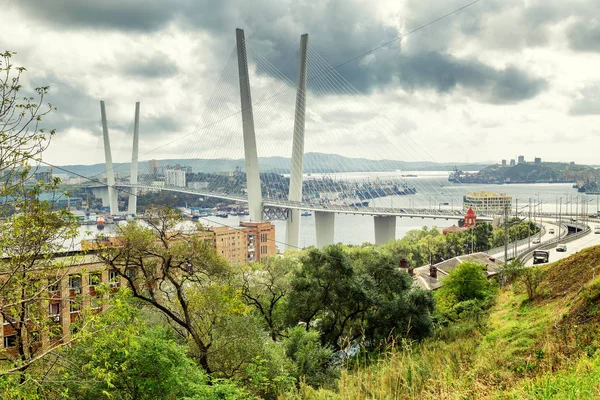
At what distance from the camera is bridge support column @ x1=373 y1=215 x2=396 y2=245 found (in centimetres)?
2872

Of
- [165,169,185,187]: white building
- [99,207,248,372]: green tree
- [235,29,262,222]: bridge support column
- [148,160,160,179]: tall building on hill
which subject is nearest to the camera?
[99,207,248,372]: green tree

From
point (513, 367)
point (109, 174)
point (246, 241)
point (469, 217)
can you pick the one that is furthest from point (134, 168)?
point (513, 367)

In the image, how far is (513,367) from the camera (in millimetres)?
3510

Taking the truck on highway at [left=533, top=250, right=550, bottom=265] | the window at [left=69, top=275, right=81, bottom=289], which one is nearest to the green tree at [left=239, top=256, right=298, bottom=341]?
the window at [left=69, top=275, right=81, bottom=289]

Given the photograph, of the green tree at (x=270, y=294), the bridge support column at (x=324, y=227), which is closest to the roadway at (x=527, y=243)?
the bridge support column at (x=324, y=227)

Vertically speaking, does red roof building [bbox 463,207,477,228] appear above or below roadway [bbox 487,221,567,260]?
above

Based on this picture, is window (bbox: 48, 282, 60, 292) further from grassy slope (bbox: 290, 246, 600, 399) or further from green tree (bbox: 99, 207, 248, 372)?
grassy slope (bbox: 290, 246, 600, 399)

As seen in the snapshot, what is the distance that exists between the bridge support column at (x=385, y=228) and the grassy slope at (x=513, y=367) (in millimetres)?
21356

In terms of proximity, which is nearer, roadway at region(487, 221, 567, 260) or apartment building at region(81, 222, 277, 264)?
roadway at region(487, 221, 567, 260)

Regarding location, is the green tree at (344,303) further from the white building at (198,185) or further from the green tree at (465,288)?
the white building at (198,185)

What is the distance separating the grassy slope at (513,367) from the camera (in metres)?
2.72

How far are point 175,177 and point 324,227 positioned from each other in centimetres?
2217

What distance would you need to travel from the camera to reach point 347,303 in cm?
961

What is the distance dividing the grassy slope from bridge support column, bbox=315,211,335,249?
20.6 meters
